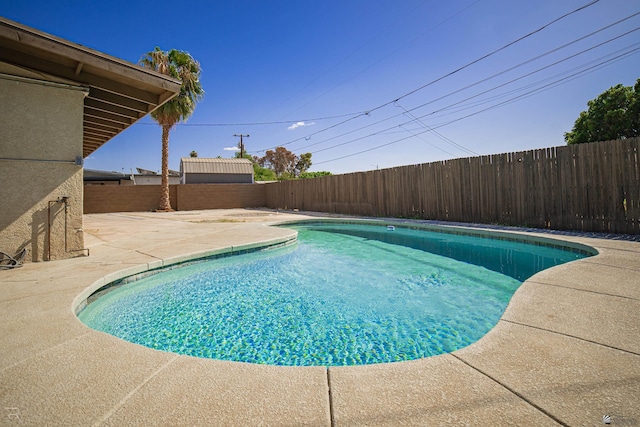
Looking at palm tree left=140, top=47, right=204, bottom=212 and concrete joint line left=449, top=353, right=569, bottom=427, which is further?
palm tree left=140, top=47, right=204, bottom=212

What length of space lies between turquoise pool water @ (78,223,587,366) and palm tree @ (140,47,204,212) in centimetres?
1466

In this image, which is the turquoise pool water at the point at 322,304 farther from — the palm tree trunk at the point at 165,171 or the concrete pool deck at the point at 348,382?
the palm tree trunk at the point at 165,171

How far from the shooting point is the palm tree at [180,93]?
52.6ft

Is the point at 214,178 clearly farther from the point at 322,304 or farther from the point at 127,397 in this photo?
the point at 127,397

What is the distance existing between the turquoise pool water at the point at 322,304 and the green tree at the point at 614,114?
18.2 metres

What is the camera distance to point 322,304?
3455mm

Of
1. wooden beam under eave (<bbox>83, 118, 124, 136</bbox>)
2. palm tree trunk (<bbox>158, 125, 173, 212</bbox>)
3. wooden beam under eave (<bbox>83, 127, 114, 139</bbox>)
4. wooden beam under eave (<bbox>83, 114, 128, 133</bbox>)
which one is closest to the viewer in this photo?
wooden beam under eave (<bbox>83, 114, 128, 133</bbox>)

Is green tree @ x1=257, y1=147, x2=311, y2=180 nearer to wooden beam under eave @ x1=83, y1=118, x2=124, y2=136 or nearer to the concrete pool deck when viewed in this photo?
wooden beam under eave @ x1=83, y1=118, x2=124, y2=136

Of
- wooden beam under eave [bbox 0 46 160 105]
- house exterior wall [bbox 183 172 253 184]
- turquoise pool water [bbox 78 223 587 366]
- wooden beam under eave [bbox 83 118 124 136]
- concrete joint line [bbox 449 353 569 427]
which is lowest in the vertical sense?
turquoise pool water [bbox 78 223 587 366]

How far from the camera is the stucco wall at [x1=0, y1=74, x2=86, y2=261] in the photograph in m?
4.02

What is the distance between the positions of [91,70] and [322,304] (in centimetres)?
481

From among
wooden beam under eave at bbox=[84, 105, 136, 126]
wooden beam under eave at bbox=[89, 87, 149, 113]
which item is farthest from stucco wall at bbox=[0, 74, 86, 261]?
wooden beam under eave at bbox=[84, 105, 136, 126]

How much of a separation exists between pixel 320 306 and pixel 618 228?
21.3 ft

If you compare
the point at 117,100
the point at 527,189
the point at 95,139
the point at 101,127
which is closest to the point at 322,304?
the point at 117,100
